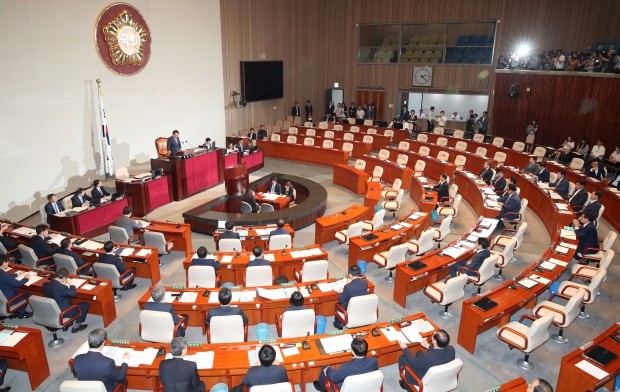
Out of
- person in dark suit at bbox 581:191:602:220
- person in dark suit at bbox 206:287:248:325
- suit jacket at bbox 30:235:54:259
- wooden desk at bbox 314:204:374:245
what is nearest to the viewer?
person in dark suit at bbox 206:287:248:325

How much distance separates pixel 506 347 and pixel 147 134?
14.4 meters

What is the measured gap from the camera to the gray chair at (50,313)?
663 cm

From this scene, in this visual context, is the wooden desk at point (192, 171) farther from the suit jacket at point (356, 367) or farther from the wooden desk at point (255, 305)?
the suit jacket at point (356, 367)

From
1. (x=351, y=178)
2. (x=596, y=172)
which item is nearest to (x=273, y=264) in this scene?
(x=351, y=178)

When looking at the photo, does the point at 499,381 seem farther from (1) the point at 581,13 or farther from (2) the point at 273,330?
(1) the point at 581,13

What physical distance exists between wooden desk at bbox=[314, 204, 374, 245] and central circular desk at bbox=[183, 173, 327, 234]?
3.85 feet

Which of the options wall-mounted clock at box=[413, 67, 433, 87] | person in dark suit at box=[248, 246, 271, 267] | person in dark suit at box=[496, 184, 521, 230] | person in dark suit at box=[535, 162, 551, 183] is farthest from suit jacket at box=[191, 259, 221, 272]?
wall-mounted clock at box=[413, 67, 433, 87]

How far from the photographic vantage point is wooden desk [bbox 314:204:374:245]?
10.9m

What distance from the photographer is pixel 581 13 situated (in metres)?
20.3

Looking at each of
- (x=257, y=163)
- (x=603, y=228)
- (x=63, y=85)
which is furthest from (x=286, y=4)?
(x=603, y=228)

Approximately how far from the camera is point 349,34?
26000mm

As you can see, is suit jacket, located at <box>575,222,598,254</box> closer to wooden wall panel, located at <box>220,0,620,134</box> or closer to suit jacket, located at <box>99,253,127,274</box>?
suit jacket, located at <box>99,253,127,274</box>

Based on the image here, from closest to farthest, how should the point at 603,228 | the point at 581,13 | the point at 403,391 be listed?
the point at 403,391 → the point at 603,228 → the point at 581,13

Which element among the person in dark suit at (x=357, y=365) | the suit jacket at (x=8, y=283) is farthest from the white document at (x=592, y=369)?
the suit jacket at (x=8, y=283)
